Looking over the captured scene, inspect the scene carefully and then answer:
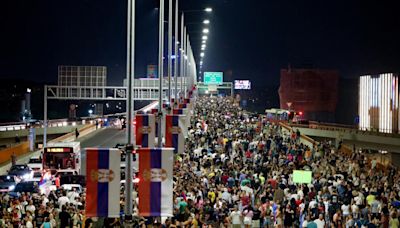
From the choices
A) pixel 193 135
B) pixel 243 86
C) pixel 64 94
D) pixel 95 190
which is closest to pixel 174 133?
pixel 95 190

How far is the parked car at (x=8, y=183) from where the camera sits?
29909 millimetres

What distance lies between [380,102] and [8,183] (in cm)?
10512

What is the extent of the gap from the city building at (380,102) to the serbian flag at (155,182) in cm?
10540

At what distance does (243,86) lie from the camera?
15475 centimetres

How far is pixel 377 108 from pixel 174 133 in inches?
4481

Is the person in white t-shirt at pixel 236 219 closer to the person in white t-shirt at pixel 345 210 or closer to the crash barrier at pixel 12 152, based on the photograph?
the person in white t-shirt at pixel 345 210

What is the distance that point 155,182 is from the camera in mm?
12531

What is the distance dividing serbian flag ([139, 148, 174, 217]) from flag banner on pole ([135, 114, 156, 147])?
6.97 meters

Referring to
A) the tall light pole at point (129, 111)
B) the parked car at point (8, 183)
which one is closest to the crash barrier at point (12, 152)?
the parked car at point (8, 183)

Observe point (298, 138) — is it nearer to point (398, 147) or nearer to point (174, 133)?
point (398, 147)

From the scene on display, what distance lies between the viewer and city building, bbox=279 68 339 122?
158250 millimetres

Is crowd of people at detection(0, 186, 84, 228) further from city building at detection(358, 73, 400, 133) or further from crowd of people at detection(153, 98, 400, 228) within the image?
city building at detection(358, 73, 400, 133)

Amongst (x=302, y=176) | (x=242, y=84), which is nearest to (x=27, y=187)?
(x=302, y=176)

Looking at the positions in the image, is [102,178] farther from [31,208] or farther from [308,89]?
[308,89]
